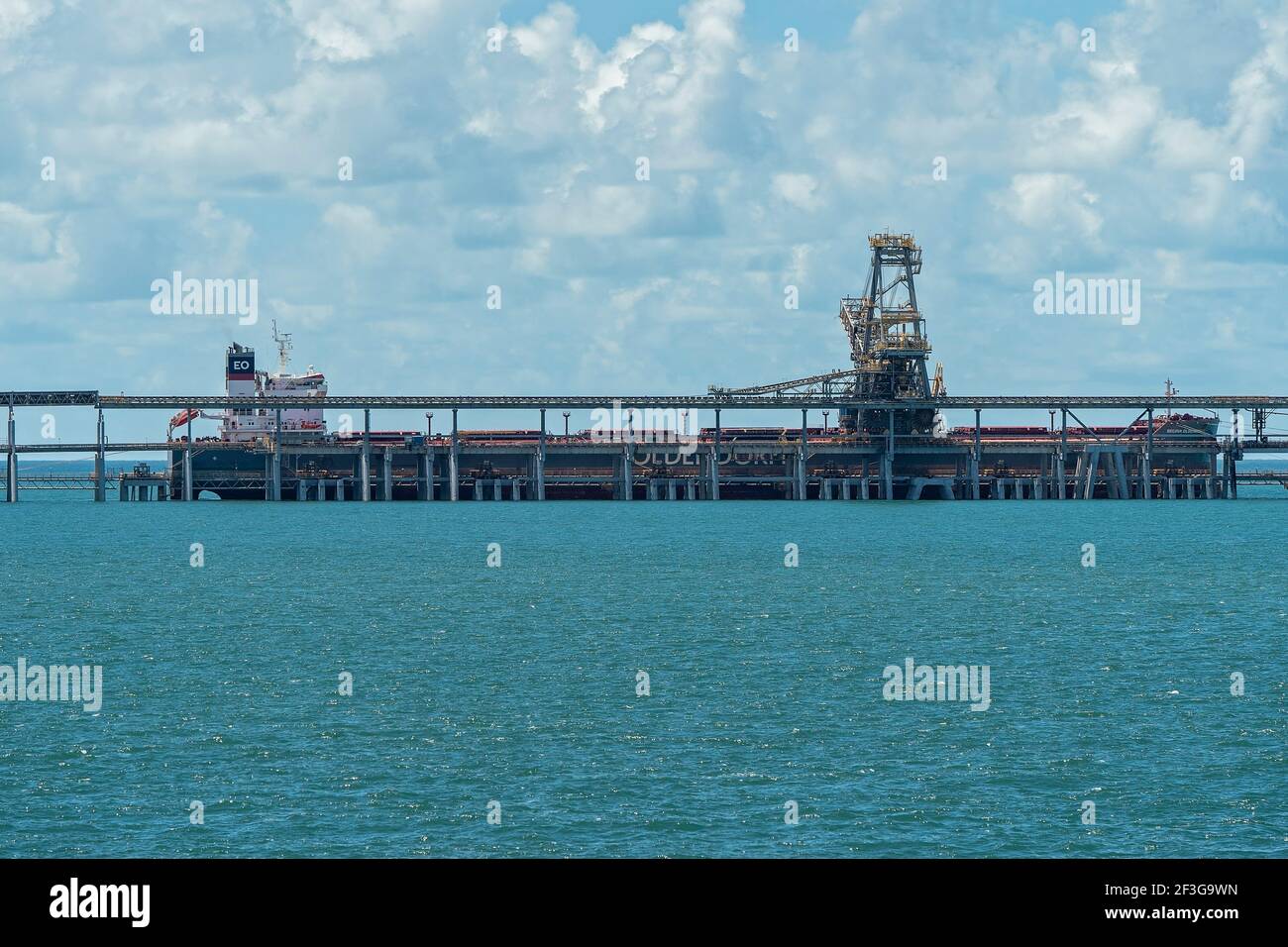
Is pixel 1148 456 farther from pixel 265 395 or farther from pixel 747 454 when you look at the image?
pixel 265 395

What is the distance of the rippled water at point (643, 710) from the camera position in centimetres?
3014

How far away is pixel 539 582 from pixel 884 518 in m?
69.7

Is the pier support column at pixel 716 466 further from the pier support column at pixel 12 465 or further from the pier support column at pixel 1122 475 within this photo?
the pier support column at pixel 12 465

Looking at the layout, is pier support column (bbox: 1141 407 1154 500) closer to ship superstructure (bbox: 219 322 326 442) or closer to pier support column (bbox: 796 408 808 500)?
pier support column (bbox: 796 408 808 500)

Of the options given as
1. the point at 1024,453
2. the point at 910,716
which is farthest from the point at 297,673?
the point at 1024,453

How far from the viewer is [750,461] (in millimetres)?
181500

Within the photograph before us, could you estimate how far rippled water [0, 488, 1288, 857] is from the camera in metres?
30.1

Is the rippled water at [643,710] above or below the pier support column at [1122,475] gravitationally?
below

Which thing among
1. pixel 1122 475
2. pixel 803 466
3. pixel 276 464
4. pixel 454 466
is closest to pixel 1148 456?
pixel 1122 475

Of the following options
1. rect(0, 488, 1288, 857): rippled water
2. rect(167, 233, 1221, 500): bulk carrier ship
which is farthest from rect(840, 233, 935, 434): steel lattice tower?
rect(0, 488, 1288, 857): rippled water

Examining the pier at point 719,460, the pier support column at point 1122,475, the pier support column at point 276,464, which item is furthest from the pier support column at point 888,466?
the pier support column at point 276,464
